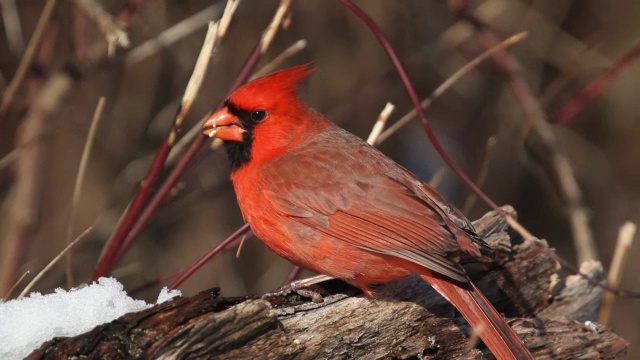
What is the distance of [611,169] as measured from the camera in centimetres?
590

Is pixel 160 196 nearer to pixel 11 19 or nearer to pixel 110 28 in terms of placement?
pixel 110 28

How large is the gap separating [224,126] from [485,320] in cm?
116

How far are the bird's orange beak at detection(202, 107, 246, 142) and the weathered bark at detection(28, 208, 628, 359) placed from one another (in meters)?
0.65

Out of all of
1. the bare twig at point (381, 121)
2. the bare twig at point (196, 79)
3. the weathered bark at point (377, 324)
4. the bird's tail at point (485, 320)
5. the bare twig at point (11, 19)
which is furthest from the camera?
the bare twig at point (11, 19)

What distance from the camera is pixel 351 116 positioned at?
17.9 feet

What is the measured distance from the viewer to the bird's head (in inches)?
128

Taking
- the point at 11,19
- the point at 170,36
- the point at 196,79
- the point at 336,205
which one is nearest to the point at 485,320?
the point at 336,205

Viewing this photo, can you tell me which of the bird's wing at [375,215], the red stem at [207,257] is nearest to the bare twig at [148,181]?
the red stem at [207,257]

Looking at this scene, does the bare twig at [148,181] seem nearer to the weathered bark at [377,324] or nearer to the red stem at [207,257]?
the red stem at [207,257]

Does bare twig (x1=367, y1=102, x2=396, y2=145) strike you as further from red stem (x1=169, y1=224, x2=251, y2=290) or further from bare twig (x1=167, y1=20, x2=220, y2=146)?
bare twig (x1=167, y1=20, x2=220, y2=146)

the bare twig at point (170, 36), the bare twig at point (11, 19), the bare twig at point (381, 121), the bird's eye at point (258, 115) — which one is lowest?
the bare twig at point (381, 121)

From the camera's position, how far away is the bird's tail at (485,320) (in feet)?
9.03

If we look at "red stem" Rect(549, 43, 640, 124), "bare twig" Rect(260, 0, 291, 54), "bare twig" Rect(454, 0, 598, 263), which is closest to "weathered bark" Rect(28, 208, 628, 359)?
"bare twig" Rect(454, 0, 598, 263)

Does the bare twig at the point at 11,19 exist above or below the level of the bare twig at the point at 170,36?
above
